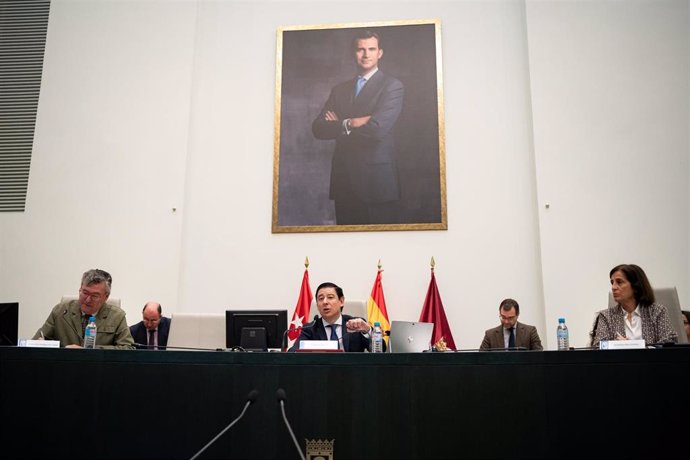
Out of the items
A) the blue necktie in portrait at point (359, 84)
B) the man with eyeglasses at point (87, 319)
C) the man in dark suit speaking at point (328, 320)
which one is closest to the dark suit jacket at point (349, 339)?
the man in dark suit speaking at point (328, 320)

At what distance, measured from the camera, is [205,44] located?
24.0ft

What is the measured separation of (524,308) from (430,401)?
12.3 feet

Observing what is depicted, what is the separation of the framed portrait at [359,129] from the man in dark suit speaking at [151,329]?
1.56m

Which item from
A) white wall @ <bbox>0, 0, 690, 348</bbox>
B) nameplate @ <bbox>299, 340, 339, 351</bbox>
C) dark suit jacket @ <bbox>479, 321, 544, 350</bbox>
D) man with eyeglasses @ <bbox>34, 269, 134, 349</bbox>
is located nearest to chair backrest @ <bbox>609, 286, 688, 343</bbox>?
dark suit jacket @ <bbox>479, 321, 544, 350</bbox>

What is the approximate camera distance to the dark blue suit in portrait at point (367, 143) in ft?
21.9

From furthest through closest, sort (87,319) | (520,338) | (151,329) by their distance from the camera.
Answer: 1. (151,329)
2. (520,338)
3. (87,319)

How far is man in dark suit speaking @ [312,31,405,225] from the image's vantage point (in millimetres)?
6680

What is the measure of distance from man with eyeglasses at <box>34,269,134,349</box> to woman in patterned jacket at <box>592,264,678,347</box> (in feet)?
10.3

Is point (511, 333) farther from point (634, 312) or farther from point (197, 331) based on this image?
point (197, 331)

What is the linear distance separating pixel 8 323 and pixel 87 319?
531mm

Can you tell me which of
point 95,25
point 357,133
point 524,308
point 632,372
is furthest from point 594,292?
point 95,25

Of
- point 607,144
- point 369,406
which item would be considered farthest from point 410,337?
point 607,144

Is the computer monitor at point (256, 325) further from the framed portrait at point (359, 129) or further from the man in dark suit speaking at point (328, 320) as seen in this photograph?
the framed portrait at point (359, 129)

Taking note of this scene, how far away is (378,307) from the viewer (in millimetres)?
6246
